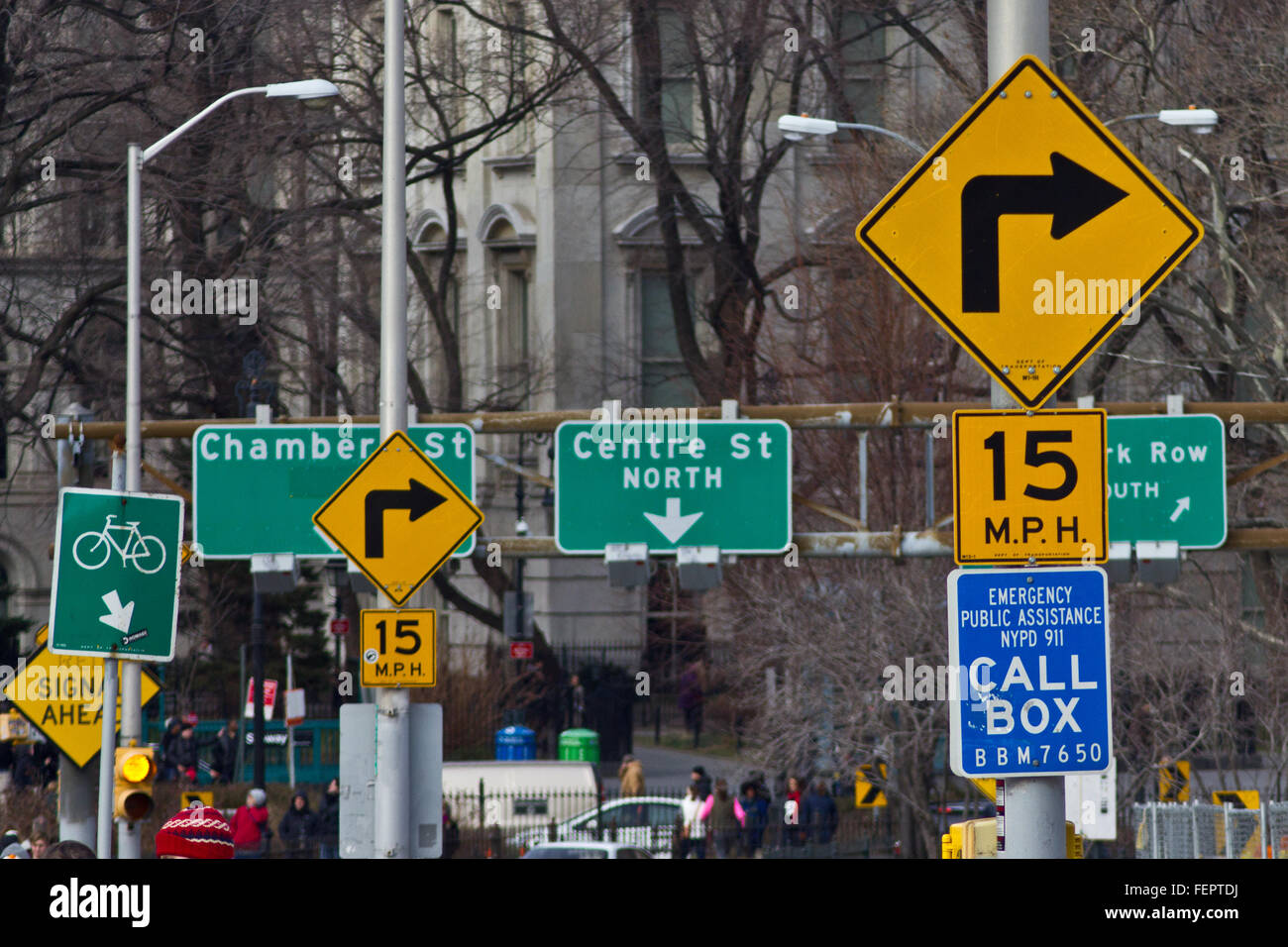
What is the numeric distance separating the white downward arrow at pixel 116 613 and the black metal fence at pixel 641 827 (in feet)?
32.7

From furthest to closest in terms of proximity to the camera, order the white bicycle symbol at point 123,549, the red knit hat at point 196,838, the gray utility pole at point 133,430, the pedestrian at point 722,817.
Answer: the pedestrian at point 722,817 → the gray utility pole at point 133,430 → the white bicycle symbol at point 123,549 → the red knit hat at point 196,838

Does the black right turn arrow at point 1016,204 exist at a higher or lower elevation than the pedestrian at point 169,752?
A: higher

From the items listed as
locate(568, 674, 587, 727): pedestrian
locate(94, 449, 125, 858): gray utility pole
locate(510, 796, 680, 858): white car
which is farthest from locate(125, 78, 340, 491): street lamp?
locate(568, 674, 587, 727): pedestrian

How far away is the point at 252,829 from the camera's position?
23594mm

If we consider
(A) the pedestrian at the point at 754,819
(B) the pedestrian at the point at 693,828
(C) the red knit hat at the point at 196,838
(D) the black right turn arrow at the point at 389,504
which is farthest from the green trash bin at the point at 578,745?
(C) the red knit hat at the point at 196,838

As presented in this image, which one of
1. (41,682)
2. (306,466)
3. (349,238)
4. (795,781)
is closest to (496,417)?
(306,466)

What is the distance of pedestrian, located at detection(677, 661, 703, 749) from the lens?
1462 inches

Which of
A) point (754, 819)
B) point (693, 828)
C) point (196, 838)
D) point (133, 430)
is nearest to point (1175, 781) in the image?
point (754, 819)

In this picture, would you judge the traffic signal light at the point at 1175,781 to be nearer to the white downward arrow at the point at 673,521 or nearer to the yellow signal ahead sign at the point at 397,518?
the white downward arrow at the point at 673,521

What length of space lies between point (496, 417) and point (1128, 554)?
576 centimetres

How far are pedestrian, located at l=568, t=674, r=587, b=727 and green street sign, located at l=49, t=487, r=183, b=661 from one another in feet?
72.7

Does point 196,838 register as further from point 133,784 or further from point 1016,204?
point 133,784

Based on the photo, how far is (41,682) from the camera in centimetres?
1481

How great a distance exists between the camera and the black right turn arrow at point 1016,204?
539 centimetres
